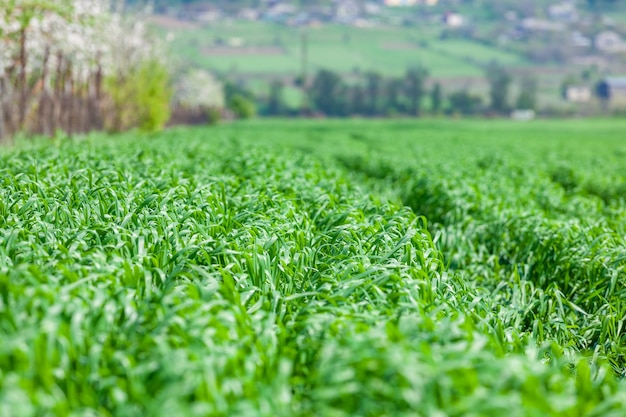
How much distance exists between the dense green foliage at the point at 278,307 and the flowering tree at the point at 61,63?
16497 millimetres

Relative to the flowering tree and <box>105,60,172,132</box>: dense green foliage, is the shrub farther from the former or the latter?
the flowering tree

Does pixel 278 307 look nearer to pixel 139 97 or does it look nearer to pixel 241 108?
pixel 139 97

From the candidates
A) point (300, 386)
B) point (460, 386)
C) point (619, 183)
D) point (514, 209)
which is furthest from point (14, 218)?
point (619, 183)

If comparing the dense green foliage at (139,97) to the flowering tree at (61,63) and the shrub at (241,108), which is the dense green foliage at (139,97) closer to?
the flowering tree at (61,63)

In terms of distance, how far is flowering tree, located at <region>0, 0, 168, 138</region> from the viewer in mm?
23656

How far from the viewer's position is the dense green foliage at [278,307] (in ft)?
9.84

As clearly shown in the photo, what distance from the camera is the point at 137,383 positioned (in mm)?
3002

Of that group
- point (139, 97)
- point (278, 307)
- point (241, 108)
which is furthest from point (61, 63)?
point (241, 108)

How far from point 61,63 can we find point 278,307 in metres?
28.5

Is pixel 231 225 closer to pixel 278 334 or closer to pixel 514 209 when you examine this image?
pixel 278 334

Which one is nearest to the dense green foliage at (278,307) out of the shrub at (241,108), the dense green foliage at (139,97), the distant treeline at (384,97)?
the dense green foliage at (139,97)

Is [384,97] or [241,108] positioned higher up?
[384,97]

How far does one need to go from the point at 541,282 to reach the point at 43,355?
5.72 metres

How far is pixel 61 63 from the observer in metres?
30.2
